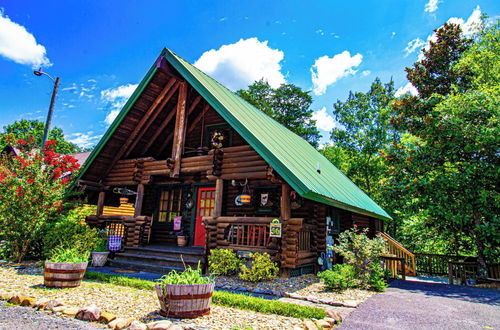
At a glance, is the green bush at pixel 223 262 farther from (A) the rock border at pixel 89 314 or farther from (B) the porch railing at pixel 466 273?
(B) the porch railing at pixel 466 273

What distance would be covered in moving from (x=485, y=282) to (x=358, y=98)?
2401 cm

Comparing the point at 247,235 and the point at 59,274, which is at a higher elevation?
the point at 247,235

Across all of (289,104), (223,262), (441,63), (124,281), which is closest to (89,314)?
(124,281)

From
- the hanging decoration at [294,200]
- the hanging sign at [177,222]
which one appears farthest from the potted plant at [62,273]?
the hanging decoration at [294,200]

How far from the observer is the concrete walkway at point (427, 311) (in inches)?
212

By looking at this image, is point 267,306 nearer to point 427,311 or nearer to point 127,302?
point 127,302

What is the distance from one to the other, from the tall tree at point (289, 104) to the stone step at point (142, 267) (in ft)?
85.2

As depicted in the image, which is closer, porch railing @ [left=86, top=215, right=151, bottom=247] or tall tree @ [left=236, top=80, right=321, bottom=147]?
porch railing @ [left=86, top=215, right=151, bottom=247]

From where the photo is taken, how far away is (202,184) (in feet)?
43.9

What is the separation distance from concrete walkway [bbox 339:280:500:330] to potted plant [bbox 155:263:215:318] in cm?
227

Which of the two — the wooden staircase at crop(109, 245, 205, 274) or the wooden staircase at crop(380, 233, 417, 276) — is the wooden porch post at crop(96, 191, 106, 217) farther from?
the wooden staircase at crop(380, 233, 417, 276)

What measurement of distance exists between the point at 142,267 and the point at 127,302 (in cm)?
456

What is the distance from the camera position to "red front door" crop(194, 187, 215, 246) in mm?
12906

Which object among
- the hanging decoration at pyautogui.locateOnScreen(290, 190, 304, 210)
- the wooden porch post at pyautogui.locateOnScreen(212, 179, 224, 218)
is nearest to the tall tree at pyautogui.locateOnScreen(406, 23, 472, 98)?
the hanging decoration at pyautogui.locateOnScreen(290, 190, 304, 210)
